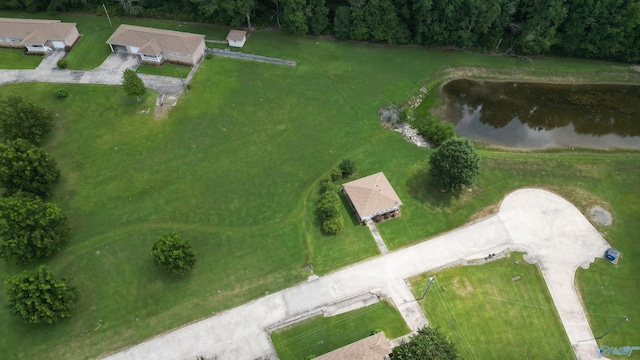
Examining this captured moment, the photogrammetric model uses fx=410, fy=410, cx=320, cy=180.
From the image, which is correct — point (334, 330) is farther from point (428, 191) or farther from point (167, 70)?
point (167, 70)

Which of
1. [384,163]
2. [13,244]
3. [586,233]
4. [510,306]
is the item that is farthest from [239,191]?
[586,233]

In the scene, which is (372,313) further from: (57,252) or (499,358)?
(57,252)

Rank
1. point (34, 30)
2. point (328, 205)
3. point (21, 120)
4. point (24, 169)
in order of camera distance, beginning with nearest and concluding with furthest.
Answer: point (24, 169) < point (328, 205) < point (21, 120) < point (34, 30)

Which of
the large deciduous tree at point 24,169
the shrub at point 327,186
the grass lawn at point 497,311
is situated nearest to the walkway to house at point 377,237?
the grass lawn at point 497,311

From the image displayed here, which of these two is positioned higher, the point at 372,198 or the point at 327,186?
the point at 327,186

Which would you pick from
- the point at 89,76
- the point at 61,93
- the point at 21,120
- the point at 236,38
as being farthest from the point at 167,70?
the point at 21,120
